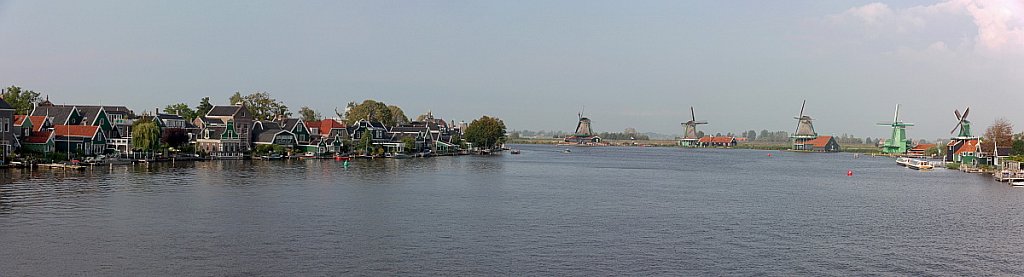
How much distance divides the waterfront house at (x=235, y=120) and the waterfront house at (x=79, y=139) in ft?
49.5

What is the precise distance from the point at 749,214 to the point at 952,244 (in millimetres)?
8968

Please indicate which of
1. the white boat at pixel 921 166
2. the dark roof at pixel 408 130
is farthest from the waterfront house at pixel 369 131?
the white boat at pixel 921 166

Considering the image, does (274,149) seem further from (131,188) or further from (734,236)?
(734,236)

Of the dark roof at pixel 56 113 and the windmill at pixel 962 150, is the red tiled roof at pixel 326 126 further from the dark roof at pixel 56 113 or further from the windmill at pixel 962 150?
the windmill at pixel 962 150

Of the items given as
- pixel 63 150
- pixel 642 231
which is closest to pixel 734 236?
pixel 642 231

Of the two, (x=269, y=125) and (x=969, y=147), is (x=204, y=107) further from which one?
(x=969, y=147)

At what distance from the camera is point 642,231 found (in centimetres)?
2861

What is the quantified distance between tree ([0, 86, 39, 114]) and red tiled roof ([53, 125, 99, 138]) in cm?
1718

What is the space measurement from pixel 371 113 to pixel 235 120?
34.8m

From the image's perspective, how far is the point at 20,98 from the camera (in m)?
81.7

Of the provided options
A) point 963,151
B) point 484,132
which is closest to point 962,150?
point 963,151

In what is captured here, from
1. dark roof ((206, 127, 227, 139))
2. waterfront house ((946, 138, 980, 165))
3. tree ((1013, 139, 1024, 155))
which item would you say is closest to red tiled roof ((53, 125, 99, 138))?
dark roof ((206, 127, 227, 139))

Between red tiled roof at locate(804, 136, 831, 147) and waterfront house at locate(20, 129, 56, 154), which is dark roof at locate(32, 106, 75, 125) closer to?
waterfront house at locate(20, 129, 56, 154)

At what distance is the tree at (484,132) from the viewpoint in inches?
4835
